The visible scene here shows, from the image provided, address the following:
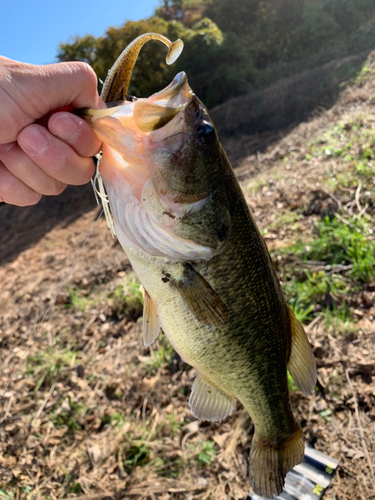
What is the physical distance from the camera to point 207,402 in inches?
74.4

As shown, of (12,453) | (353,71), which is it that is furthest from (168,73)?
(12,453)

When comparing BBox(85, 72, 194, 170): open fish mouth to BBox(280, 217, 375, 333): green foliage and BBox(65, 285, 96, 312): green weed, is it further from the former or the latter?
BBox(65, 285, 96, 312): green weed

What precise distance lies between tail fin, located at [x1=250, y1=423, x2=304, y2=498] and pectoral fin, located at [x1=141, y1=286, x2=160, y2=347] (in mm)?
877

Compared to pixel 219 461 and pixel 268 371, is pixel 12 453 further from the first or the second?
pixel 268 371

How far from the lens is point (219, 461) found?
264 cm

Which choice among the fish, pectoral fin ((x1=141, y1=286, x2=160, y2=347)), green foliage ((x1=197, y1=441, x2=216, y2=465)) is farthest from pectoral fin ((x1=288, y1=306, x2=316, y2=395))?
green foliage ((x1=197, y1=441, x2=216, y2=465))

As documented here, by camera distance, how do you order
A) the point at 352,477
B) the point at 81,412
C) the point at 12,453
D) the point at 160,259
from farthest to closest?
the point at 81,412 < the point at 12,453 < the point at 352,477 < the point at 160,259

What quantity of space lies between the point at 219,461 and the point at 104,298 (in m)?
2.42

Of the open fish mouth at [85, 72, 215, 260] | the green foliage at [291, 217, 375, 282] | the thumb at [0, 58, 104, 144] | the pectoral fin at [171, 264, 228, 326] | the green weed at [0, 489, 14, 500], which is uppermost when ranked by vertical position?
the thumb at [0, 58, 104, 144]

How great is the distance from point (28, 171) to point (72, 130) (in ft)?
1.04

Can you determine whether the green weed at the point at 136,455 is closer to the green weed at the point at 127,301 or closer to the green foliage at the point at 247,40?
the green weed at the point at 127,301

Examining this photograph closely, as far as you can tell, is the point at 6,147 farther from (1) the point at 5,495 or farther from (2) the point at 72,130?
(1) the point at 5,495

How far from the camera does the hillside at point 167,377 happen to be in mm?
2609

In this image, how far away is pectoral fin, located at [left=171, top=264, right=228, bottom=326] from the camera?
1481mm
